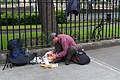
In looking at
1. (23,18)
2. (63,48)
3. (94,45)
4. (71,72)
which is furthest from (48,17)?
(71,72)

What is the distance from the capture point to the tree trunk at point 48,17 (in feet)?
26.6

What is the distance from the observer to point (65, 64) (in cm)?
676

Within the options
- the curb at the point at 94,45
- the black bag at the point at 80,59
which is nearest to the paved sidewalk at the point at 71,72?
the black bag at the point at 80,59

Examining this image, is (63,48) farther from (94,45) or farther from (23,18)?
(23,18)

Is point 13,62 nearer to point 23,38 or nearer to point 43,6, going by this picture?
point 23,38

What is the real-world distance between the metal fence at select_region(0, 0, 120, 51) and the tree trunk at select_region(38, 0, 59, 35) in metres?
0.03

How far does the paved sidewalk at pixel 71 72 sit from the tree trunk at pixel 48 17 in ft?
5.60

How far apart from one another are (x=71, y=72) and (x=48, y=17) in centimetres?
252

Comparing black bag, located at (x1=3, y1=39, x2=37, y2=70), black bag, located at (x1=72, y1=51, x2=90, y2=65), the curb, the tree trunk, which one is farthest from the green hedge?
black bag, located at (x1=72, y1=51, x2=90, y2=65)

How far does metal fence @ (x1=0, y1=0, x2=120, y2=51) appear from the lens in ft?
25.2

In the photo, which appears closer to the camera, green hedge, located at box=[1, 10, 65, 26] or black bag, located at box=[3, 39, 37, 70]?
black bag, located at box=[3, 39, 37, 70]

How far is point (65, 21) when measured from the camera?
829cm

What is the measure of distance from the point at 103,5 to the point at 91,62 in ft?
7.83

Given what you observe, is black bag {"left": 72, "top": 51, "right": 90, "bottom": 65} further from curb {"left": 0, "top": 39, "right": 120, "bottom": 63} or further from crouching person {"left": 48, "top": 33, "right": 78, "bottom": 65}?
curb {"left": 0, "top": 39, "right": 120, "bottom": 63}
